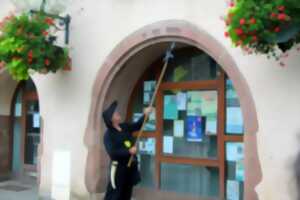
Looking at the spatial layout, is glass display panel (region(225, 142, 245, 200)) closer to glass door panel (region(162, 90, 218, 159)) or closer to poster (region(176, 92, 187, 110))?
glass door panel (region(162, 90, 218, 159))

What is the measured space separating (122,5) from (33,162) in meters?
4.42

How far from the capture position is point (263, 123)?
6020 millimetres

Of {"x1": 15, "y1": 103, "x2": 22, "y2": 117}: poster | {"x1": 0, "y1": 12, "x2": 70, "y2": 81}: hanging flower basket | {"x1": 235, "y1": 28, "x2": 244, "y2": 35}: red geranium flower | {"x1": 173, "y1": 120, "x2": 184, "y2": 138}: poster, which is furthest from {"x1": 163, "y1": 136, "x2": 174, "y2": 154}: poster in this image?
{"x1": 15, "y1": 103, "x2": 22, "y2": 117}: poster

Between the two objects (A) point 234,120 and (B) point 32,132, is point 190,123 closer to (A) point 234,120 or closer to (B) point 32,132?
(A) point 234,120

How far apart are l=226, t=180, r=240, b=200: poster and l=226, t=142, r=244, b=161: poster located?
12.4 inches

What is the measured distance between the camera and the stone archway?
609cm

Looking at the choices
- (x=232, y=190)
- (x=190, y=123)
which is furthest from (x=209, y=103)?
(x=232, y=190)

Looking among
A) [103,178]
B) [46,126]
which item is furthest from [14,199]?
[103,178]

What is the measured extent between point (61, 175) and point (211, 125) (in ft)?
7.78

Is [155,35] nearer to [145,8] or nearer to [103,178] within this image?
[145,8]

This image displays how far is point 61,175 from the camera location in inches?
317

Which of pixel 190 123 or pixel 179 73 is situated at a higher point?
pixel 179 73

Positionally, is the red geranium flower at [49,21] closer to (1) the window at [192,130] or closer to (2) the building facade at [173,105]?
(2) the building facade at [173,105]

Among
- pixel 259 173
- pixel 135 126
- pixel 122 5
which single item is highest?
pixel 122 5
